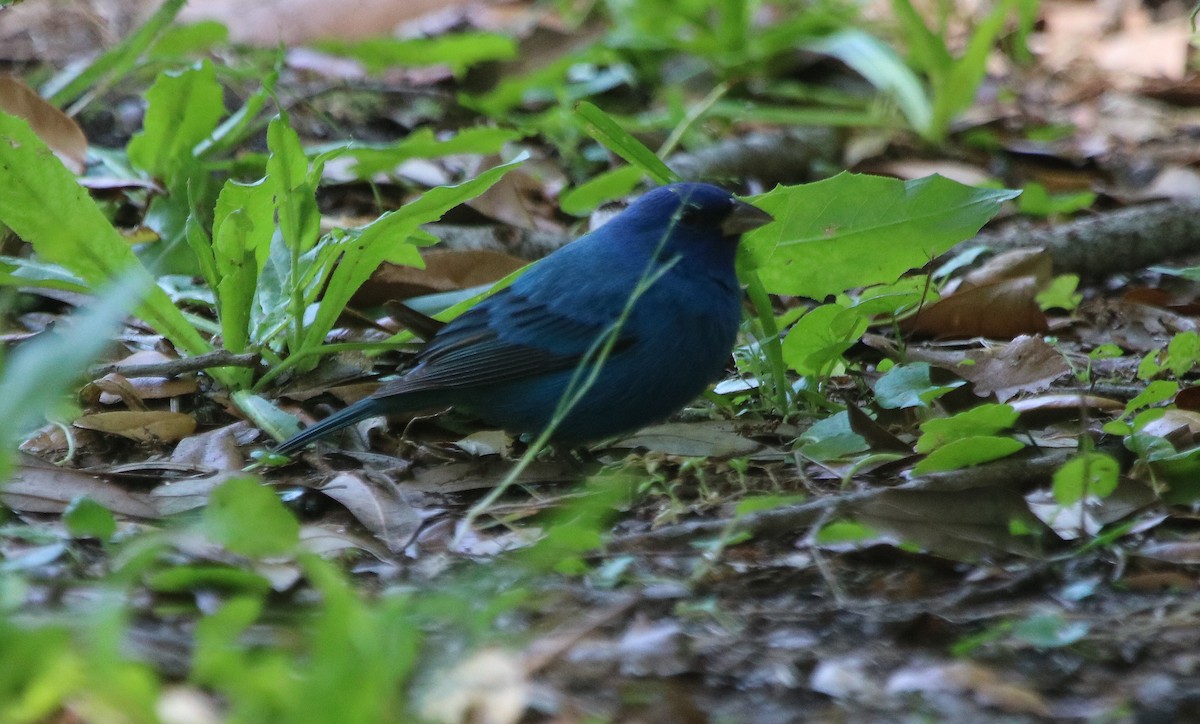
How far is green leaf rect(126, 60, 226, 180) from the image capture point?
4172 millimetres

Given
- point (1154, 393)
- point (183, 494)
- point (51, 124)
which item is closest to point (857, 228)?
point (1154, 393)

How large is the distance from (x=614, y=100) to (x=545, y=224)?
186 cm

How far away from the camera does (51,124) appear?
460 cm

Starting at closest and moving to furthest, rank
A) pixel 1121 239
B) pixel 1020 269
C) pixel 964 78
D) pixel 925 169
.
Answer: pixel 1020 269 < pixel 1121 239 < pixel 925 169 < pixel 964 78

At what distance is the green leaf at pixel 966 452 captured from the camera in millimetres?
2734

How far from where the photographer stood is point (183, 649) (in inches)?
79.3

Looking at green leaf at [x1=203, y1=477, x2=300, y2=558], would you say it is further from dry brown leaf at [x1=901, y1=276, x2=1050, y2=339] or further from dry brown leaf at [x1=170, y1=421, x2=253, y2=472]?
dry brown leaf at [x1=901, y1=276, x2=1050, y2=339]

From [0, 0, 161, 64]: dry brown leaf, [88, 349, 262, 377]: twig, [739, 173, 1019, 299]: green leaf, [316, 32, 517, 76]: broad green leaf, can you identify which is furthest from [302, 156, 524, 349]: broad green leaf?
[0, 0, 161, 64]: dry brown leaf

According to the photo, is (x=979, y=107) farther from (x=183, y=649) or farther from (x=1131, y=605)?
(x=183, y=649)

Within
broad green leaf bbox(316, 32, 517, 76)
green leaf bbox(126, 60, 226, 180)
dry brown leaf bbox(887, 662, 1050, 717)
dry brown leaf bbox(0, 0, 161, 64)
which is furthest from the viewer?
dry brown leaf bbox(0, 0, 161, 64)

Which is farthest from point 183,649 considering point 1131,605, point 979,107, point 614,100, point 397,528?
point 979,107

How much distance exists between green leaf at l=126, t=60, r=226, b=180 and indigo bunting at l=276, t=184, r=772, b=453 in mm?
1316

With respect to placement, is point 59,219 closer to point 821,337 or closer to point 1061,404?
point 821,337

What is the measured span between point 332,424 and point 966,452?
1.53 m
